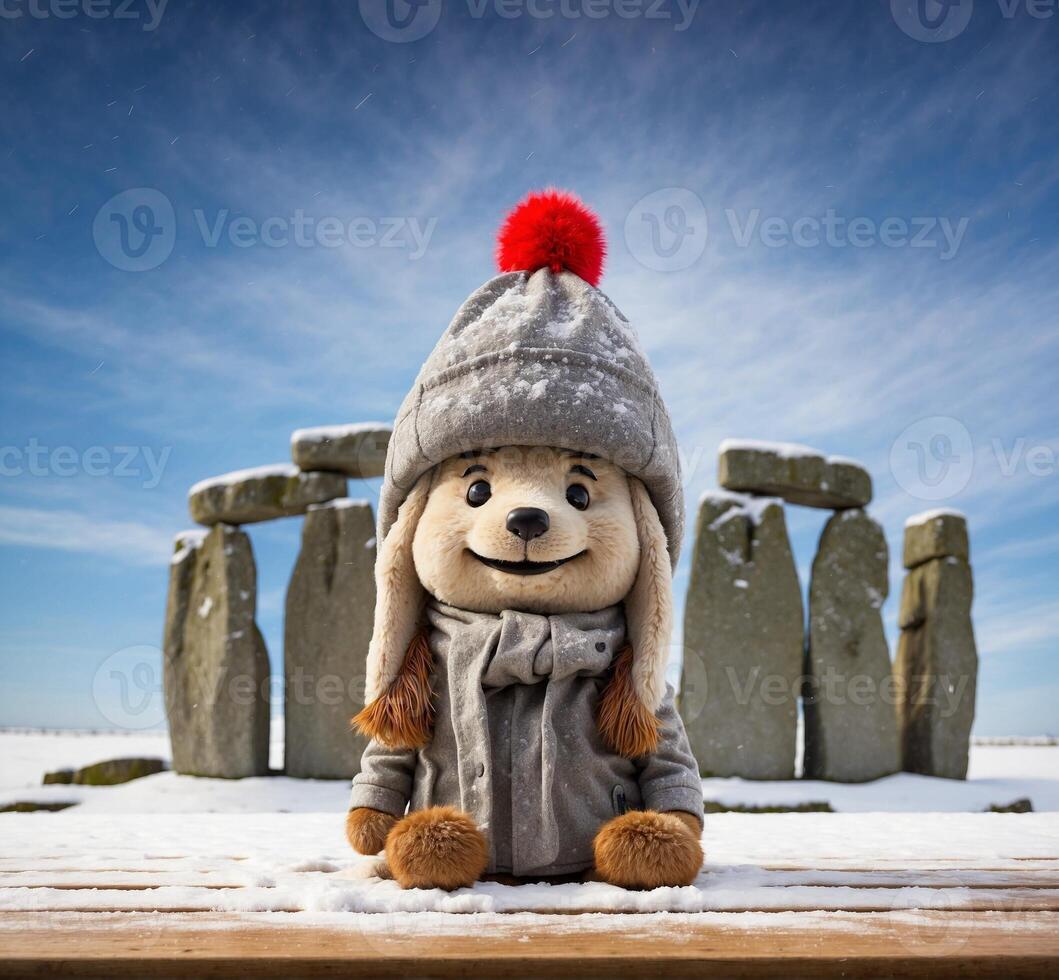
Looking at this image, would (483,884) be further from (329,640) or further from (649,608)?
(329,640)

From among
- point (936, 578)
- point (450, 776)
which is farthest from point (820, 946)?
point (936, 578)

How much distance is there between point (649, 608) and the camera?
2.26 metres

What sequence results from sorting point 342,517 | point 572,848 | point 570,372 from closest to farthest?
point 572,848, point 570,372, point 342,517

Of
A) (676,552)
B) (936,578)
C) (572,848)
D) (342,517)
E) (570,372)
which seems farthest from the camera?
(936,578)

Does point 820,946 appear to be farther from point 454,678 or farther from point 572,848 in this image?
point 454,678

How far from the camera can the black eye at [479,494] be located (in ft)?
7.37

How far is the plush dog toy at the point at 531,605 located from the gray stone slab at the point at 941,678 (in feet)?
24.4

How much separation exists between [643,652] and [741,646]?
623 cm

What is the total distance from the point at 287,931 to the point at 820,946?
0.81 metres

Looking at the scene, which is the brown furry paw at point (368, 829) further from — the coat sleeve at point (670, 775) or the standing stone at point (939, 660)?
the standing stone at point (939, 660)

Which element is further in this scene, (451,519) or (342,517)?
(342,517)

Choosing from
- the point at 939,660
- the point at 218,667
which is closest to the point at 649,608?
the point at 218,667

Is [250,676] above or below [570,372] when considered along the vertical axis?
below

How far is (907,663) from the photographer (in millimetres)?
9328
